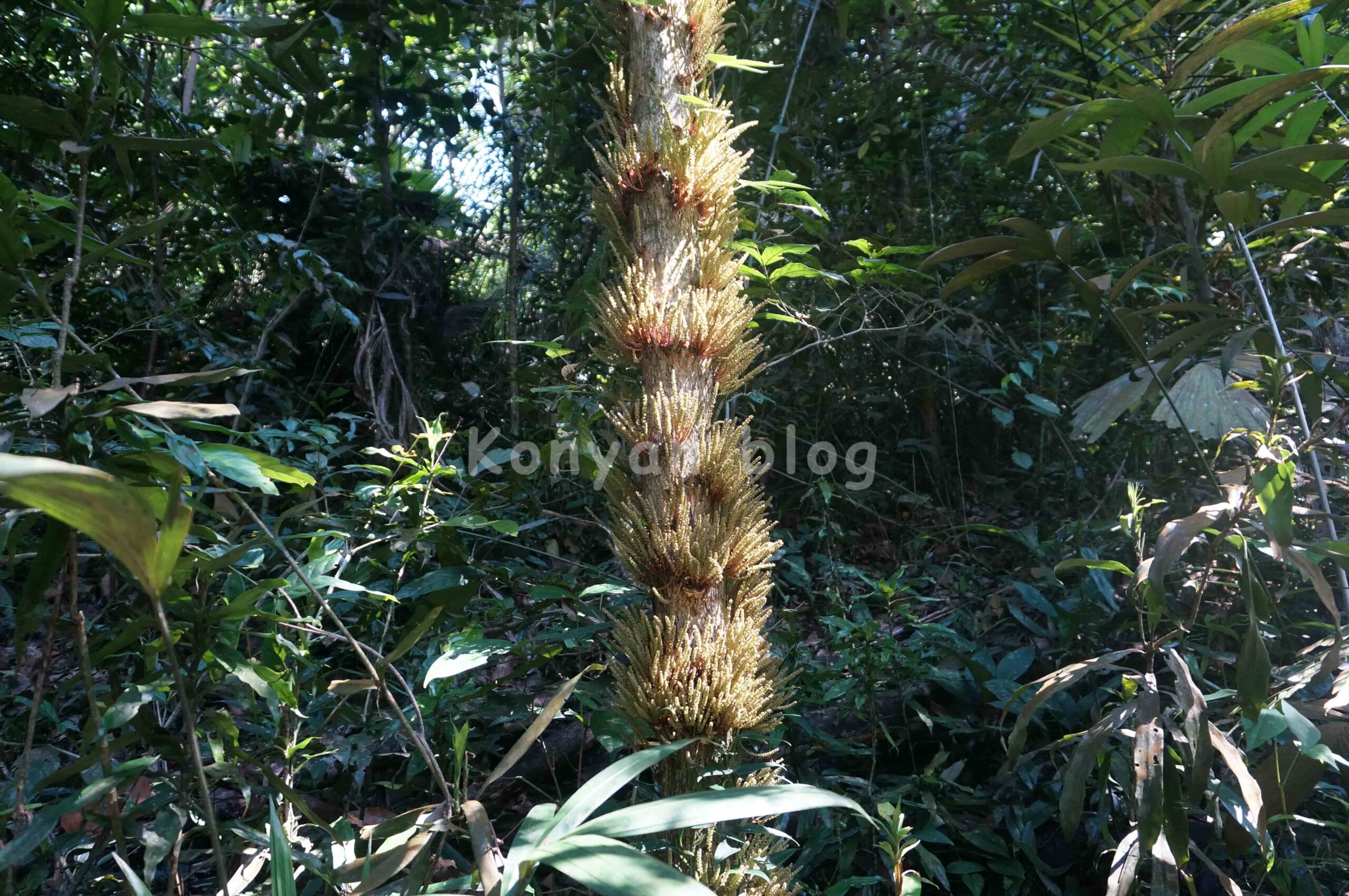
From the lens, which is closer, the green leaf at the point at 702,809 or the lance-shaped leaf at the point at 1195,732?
the green leaf at the point at 702,809

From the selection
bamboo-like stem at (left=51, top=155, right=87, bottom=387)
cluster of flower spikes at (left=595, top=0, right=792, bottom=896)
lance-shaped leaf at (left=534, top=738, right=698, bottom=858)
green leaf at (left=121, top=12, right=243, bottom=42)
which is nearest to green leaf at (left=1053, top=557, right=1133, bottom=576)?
cluster of flower spikes at (left=595, top=0, right=792, bottom=896)

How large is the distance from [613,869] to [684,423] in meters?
0.69

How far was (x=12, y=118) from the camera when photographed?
4.21 ft

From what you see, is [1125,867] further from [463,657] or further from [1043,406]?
[1043,406]

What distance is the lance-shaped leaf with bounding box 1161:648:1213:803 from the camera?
123cm

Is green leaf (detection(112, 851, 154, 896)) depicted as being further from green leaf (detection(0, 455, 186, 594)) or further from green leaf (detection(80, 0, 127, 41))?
green leaf (detection(80, 0, 127, 41))

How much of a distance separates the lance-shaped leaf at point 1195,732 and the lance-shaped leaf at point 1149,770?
4cm

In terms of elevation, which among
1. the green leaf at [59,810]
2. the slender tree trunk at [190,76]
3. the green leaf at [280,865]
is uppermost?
the slender tree trunk at [190,76]

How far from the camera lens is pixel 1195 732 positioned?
48.4 inches

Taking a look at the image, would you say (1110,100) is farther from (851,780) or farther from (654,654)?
(851,780)

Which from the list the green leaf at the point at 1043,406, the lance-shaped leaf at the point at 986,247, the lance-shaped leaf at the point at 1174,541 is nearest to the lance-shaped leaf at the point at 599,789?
the lance-shaped leaf at the point at 1174,541

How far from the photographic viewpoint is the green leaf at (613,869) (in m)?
0.74

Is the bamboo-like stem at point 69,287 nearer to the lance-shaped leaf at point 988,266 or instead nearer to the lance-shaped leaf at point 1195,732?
the lance-shaped leaf at point 988,266

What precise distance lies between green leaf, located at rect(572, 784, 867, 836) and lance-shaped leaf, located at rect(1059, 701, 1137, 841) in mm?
624
